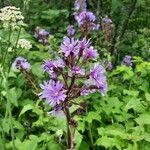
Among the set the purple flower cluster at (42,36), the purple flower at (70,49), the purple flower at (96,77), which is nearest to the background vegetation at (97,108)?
the purple flower cluster at (42,36)

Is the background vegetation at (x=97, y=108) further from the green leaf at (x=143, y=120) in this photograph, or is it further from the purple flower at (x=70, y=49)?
the purple flower at (x=70, y=49)

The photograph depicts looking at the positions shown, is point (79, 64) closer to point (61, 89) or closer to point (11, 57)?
point (61, 89)

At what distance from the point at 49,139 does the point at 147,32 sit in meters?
2.60

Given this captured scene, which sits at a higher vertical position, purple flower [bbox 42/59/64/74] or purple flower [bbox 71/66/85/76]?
purple flower [bbox 42/59/64/74]

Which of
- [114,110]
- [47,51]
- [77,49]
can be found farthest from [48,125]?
[47,51]

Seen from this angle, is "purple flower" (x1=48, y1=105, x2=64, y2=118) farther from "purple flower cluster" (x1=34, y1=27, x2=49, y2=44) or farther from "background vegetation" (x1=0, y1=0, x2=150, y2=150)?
"purple flower cluster" (x1=34, y1=27, x2=49, y2=44)

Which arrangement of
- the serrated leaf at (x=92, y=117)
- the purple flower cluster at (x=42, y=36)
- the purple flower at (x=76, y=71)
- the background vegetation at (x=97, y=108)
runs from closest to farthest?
the purple flower at (x=76, y=71), the background vegetation at (x=97, y=108), the serrated leaf at (x=92, y=117), the purple flower cluster at (x=42, y=36)

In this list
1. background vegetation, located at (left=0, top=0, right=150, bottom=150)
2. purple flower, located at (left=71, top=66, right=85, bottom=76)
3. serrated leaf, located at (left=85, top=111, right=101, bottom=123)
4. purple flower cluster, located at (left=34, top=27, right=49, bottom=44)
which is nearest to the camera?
purple flower, located at (left=71, top=66, right=85, bottom=76)

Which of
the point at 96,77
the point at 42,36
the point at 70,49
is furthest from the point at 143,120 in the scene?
the point at 42,36

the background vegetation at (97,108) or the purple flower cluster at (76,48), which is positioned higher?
the purple flower cluster at (76,48)

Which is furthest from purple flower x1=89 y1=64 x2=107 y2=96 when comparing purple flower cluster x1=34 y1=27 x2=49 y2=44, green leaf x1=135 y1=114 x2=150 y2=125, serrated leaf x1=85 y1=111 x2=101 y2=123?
purple flower cluster x1=34 y1=27 x2=49 y2=44

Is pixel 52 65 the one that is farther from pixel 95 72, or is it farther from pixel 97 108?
pixel 97 108

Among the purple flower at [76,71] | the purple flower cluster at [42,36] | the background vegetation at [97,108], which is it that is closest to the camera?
the purple flower at [76,71]

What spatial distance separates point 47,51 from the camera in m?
4.50
